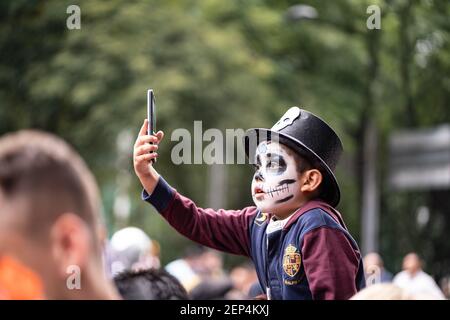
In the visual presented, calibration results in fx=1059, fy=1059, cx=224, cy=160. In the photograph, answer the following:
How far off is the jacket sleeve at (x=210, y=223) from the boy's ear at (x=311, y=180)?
33 cm

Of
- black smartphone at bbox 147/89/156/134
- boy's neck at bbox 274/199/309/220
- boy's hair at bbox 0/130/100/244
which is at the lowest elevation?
boy's hair at bbox 0/130/100/244

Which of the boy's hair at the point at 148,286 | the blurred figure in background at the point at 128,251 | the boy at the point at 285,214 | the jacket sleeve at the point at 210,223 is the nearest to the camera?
the boy at the point at 285,214

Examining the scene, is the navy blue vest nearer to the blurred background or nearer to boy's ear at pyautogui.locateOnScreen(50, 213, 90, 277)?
boy's ear at pyautogui.locateOnScreen(50, 213, 90, 277)

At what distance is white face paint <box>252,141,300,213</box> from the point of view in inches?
170

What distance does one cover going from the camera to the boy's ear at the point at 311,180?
171 inches

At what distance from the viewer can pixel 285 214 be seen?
14.2 feet

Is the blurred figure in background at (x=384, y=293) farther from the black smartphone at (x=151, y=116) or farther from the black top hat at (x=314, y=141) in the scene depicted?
the black smartphone at (x=151, y=116)

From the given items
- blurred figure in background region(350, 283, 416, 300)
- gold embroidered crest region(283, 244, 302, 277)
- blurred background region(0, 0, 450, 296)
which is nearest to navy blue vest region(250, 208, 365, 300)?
gold embroidered crest region(283, 244, 302, 277)

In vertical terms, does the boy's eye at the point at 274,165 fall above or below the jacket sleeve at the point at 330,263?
above

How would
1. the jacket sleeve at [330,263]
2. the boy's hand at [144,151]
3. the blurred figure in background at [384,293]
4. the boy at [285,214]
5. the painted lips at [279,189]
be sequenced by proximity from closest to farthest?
the blurred figure in background at [384,293]
the jacket sleeve at [330,263]
the boy at [285,214]
the boy's hand at [144,151]
the painted lips at [279,189]

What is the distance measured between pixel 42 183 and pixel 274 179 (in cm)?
209

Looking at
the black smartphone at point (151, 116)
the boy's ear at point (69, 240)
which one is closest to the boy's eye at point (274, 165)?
the black smartphone at point (151, 116)

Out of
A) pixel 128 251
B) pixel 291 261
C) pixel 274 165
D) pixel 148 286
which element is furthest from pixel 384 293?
pixel 128 251

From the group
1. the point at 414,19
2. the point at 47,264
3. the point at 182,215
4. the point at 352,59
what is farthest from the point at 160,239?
the point at 47,264
